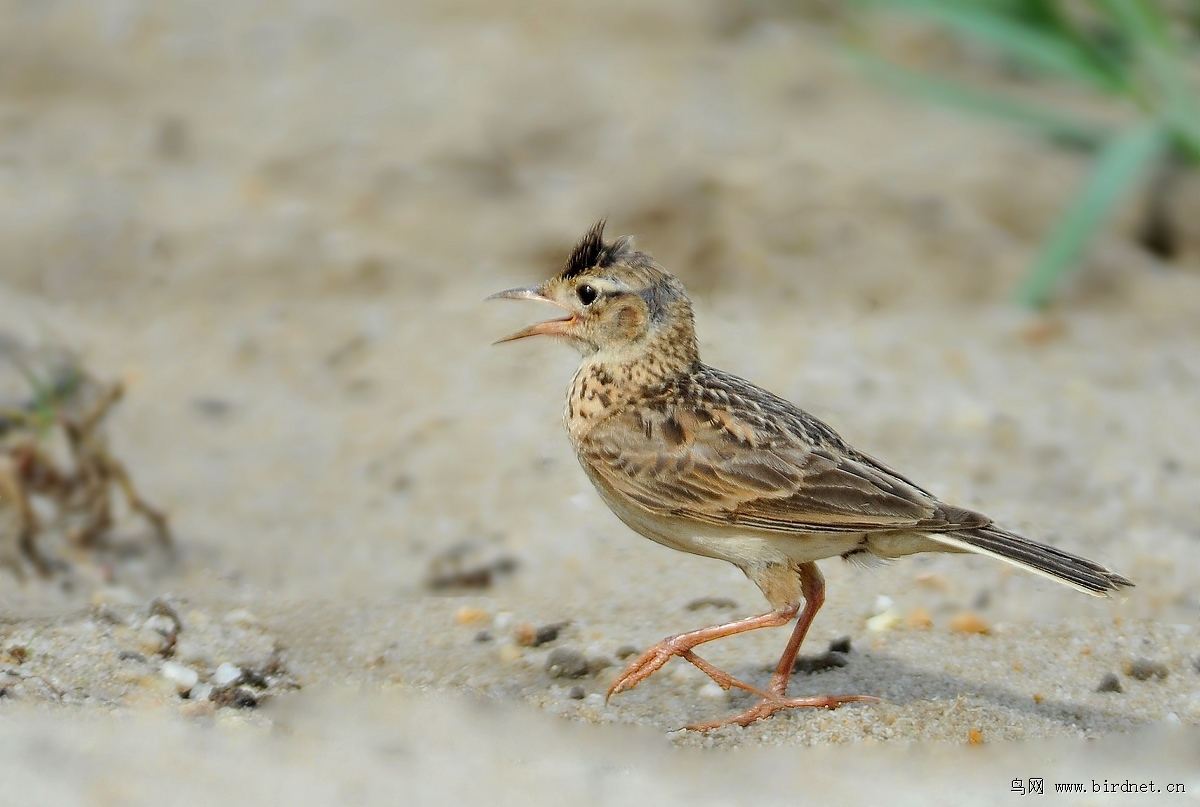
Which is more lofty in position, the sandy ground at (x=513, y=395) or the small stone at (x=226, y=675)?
the sandy ground at (x=513, y=395)

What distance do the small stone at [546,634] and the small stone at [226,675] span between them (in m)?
0.95

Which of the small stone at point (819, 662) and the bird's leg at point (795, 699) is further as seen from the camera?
the small stone at point (819, 662)

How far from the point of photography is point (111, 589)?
5734mm

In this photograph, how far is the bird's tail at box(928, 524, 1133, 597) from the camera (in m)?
3.99

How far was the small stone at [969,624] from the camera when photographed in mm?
5184

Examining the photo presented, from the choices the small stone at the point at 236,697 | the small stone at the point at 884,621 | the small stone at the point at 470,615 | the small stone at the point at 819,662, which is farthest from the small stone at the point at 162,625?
the small stone at the point at 884,621

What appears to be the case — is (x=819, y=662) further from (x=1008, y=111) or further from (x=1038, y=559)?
(x=1008, y=111)

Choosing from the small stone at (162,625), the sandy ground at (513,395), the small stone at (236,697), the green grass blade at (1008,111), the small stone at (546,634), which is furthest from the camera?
the green grass blade at (1008,111)

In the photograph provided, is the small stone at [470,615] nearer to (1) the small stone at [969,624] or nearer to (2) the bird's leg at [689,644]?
(2) the bird's leg at [689,644]

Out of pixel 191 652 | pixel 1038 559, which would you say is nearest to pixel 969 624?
pixel 1038 559

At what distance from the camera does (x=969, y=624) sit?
523cm

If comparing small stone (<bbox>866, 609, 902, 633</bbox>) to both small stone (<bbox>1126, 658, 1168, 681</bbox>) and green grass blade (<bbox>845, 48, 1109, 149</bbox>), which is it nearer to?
small stone (<bbox>1126, 658, 1168, 681</bbox>)

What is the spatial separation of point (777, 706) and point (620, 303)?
1307 mm

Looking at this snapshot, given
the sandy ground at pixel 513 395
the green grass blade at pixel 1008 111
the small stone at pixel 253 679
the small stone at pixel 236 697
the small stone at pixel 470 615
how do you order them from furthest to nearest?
the green grass blade at pixel 1008 111, the small stone at pixel 470 615, the small stone at pixel 253 679, the small stone at pixel 236 697, the sandy ground at pixel 513 395
